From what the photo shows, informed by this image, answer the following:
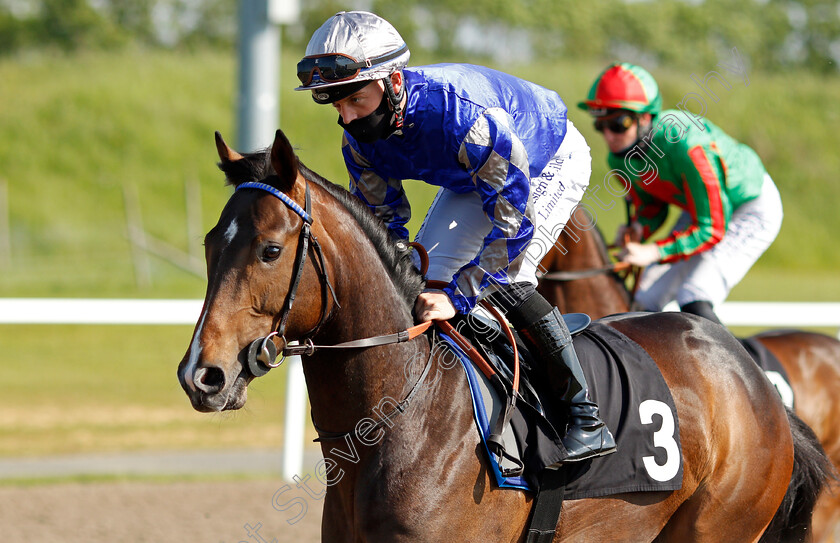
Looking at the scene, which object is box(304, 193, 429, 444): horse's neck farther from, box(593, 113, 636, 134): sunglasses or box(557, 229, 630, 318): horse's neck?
box(593, 113, 636, 134): sunglasses

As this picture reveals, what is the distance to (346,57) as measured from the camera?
2436 mm

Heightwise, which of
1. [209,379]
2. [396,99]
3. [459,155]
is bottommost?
[209,379]

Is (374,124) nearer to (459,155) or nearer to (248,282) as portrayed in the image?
(459,155)

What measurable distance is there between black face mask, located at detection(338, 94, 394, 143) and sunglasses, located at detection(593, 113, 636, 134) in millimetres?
2151

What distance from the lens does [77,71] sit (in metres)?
23.3

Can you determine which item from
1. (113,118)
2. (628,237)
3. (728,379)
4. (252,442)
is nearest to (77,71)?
(113,118)

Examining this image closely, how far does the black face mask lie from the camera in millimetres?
2582

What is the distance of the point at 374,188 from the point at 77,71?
2244cm

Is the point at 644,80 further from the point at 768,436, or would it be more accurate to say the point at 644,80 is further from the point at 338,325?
the point at 338,325

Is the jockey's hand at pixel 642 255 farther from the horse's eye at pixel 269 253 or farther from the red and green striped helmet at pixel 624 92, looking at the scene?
the horse's eye at pixel 269 253

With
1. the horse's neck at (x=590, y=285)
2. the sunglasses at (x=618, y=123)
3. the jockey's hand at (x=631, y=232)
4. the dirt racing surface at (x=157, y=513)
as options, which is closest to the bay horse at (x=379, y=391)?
the horse's neck at (x=590, y=285)

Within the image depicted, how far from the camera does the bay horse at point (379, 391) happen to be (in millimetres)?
2207

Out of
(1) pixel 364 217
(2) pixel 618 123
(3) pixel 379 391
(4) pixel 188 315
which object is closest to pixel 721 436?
(3) pixel 379 391

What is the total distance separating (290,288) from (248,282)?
0.11 metres
